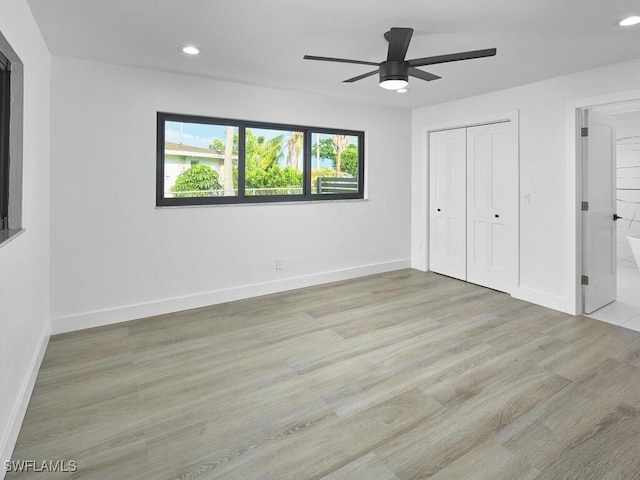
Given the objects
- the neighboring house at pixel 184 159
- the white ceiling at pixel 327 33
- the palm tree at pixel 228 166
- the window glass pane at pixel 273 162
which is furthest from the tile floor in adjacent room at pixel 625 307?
the neighboring house at pixel 184 159

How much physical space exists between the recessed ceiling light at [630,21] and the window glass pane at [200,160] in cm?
344

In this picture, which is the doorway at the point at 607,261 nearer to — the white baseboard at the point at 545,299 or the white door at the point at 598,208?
the white door at the point at 598,208

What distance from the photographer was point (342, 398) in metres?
2.33

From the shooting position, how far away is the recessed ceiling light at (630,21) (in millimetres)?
2482

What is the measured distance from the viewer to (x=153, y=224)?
12.3 ft

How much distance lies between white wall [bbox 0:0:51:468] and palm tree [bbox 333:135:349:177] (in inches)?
123

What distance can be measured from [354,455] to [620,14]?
3.13 m

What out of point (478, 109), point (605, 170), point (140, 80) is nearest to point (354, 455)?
point (140, 80)

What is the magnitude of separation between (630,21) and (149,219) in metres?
4.14

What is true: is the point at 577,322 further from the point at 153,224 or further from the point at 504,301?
the point at 153,224

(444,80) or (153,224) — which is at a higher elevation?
(444,80)

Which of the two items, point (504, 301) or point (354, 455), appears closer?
point (354, 455)

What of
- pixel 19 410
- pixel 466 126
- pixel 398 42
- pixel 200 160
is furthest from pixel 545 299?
pixel 19 410

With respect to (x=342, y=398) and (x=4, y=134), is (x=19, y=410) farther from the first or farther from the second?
(x=342, y=398)
